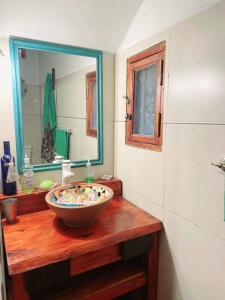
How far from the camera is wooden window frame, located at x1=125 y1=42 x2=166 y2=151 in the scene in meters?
1.17

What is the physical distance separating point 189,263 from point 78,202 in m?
0.65

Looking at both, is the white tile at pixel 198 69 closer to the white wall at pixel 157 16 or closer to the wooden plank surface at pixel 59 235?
the white wall at pixel 157 16

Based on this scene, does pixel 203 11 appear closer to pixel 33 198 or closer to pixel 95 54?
pixel 95 54

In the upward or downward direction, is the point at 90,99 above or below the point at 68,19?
below

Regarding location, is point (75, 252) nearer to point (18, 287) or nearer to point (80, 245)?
point (80, 245)

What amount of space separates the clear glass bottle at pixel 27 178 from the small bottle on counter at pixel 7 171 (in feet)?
0.24

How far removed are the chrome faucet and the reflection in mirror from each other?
8 centimetres

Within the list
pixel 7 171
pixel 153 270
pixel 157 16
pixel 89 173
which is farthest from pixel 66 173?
pixel 157 16

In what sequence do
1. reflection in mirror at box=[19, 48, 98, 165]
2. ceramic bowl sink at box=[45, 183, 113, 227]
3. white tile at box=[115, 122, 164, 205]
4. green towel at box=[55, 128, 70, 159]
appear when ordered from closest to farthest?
ceramic bowl sink at box=[45, 183, 113, 227] < white tile at box=[115, 122, 164, 205] < reflection in mirror at box=[19, 48, 98, 165] < green towel at box=[55, 128, 70, 159]

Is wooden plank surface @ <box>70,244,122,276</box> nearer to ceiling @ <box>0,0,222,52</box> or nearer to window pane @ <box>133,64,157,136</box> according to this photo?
window pane @ <box>133,64,157,136</box>

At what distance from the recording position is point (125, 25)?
139cm

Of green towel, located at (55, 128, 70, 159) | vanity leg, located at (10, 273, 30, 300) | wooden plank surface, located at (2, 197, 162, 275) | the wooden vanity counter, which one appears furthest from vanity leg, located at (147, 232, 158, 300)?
green towel, located at (55, 128, 70, 159)

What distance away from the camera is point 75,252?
1.01 m

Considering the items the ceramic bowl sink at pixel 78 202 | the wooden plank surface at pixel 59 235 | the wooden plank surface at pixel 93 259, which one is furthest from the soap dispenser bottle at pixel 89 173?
the wooden plank surface at pixel 93 259
